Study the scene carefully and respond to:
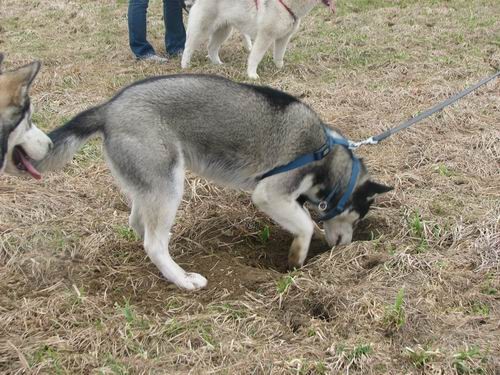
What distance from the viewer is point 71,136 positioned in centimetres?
335

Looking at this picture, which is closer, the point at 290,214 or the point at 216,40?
the point at 290,214

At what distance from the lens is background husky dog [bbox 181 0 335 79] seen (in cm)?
776

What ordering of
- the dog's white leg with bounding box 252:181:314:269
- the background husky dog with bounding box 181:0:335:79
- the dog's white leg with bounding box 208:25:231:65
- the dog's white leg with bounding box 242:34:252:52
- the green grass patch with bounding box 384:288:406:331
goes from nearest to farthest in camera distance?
1. the green grass patch with bounding box 384:288:406:331
2. the dog's white leg with bounding box 252:181:314:269
3. the background husky dog with bounding box 181:0:335:79
4. the dog's white leg with bounding box 208:25:231:65
5. the dog's white leg with bounding box 242:34:252:52

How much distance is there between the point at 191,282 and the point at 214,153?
2.65 feet

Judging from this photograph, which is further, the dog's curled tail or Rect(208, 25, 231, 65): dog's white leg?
Rect(208, 25, 231, 65): dog's white leg

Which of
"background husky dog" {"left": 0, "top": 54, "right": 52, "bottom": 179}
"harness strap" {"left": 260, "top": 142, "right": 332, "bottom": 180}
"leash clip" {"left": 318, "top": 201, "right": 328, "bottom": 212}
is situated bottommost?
"leash clip" {"left": 318, "top": 201, "right": 328, "bottom": 212}

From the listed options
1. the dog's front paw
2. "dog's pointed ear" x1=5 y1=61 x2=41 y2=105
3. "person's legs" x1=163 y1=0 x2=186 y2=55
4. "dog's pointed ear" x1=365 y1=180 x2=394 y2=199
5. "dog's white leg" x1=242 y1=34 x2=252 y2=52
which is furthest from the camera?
"dog's white leg" x1=242 y1=34 x2=252 y2=52

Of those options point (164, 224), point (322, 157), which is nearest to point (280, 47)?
point (322, 157)

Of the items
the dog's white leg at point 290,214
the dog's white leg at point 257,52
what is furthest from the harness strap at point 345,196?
the dog's white leg at point 257,52

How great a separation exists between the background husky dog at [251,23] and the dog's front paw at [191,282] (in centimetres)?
451

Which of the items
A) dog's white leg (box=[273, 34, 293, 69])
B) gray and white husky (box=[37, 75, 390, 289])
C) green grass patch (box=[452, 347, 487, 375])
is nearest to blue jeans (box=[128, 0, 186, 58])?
dog's white leg (box=[273, 34, 293, 69])

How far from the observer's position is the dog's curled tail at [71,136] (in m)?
3.31

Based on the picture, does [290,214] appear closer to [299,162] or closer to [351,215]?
[299,162]

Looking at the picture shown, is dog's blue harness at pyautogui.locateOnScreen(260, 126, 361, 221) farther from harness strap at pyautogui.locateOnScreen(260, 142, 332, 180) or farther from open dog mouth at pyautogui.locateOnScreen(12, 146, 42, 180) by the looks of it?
open dog mouth at pyautogui.locateOnScreen(12, 146, 42, 180)
